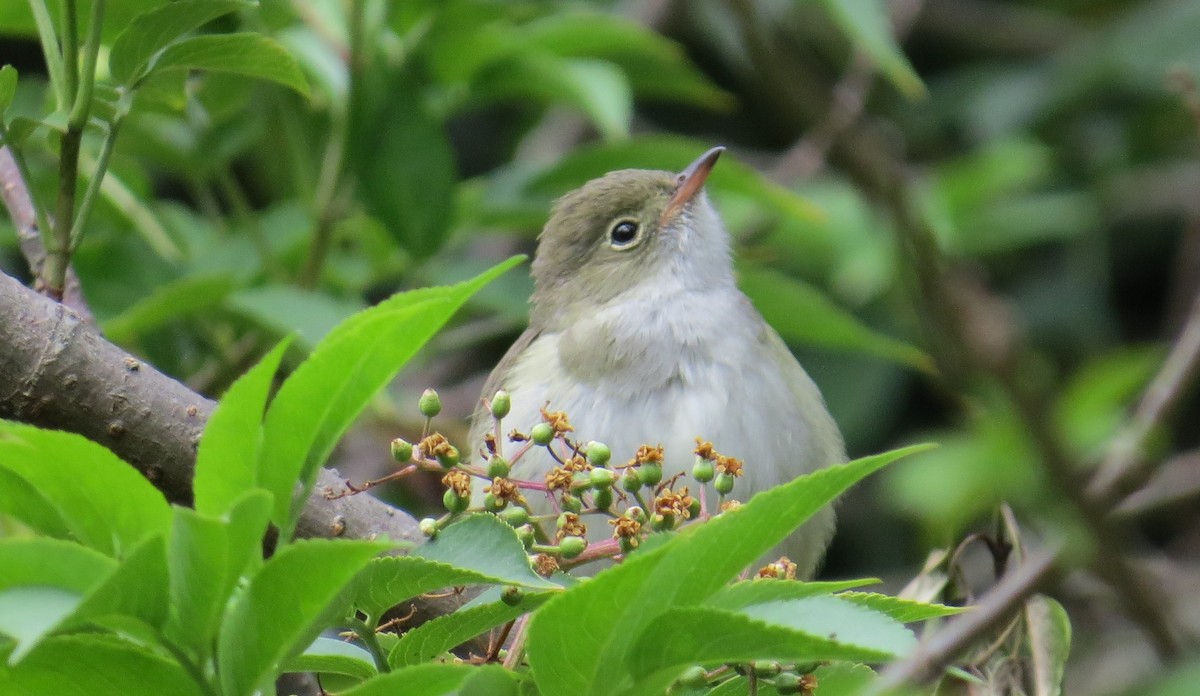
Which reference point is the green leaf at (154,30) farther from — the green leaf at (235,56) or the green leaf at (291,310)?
the green leaf at (291,310)

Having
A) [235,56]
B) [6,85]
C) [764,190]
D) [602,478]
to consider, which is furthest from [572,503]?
[764,190]

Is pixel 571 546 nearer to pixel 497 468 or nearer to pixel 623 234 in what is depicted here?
pixel 497 468

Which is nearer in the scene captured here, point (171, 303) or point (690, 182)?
point (171, 303)

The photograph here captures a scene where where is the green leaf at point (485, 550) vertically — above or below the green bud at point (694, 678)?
above

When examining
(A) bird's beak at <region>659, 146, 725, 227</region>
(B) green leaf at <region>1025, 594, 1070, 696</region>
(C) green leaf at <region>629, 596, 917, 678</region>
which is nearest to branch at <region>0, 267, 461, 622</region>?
(C) green leaf at <region>629, 596, 917, 678</region>

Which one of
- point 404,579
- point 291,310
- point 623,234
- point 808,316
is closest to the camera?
point 404,579

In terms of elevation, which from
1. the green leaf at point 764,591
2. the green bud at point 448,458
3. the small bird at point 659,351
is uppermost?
the green leaf at point 764,591

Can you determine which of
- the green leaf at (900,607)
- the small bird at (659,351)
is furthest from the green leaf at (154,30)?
the small bird at (659,351)

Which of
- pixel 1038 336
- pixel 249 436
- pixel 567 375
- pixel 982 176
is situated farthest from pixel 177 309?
pixel 1038 336
